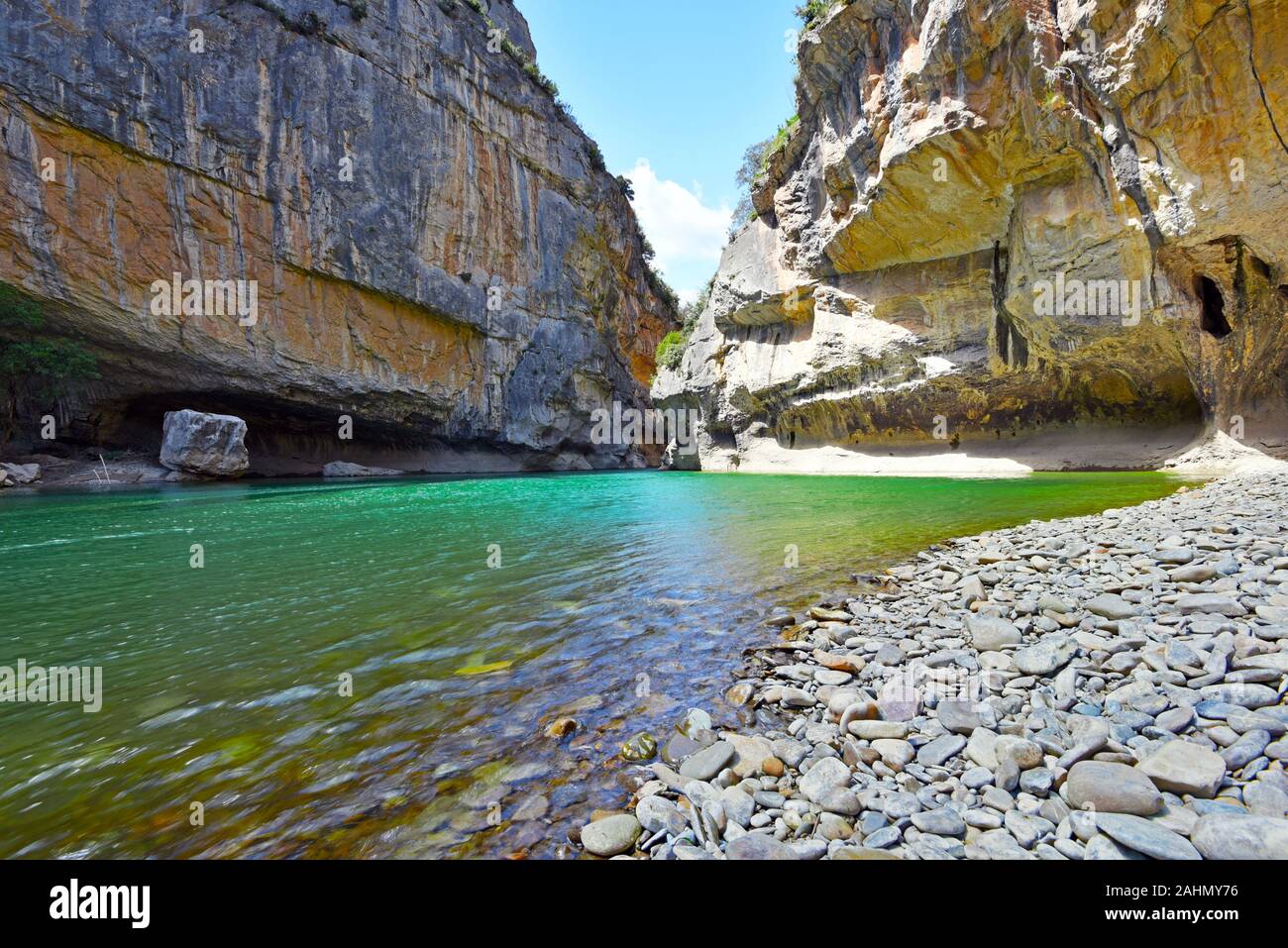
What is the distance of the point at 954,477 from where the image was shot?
20406 millimetres

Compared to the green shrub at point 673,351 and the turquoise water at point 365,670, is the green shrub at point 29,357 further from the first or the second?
the green shrub at point 673,351

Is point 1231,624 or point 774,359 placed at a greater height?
point 774,359

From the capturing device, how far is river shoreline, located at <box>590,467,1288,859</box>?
4.95ft

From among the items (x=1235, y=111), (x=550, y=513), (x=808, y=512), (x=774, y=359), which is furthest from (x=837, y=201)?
(x=550, y=513)

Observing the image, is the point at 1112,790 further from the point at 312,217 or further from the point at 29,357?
the point at 312,217

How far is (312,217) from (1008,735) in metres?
31.1

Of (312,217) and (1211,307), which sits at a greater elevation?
(312,217)

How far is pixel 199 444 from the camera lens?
21.4 meters

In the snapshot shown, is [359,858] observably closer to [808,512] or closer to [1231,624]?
[1231,624]

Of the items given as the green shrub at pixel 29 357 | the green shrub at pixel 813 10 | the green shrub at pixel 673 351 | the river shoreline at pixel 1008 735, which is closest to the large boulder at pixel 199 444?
the green shrub at pixel 29 357

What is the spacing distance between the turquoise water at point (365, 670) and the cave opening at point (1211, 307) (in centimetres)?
1425

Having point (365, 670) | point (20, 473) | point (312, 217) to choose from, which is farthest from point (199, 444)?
point (365, 670)

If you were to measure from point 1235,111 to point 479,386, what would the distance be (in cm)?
3231

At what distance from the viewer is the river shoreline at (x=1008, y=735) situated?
4.95 ft
